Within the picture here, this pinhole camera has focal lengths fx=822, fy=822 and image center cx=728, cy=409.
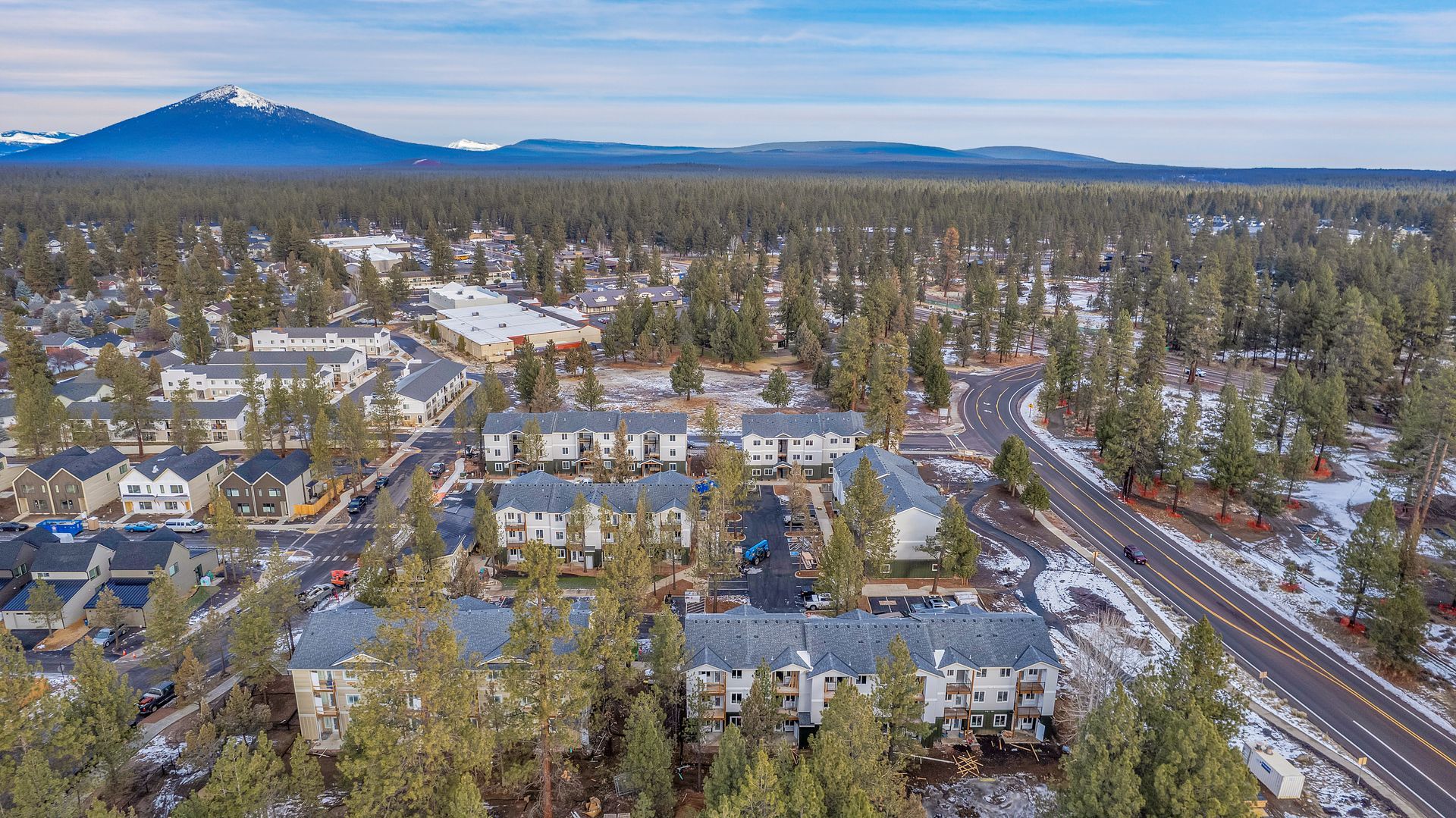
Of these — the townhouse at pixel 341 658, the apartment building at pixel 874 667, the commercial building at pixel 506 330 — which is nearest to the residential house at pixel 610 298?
the commercial building at pixel 506 330

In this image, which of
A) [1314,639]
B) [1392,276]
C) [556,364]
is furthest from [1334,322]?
[556,364]

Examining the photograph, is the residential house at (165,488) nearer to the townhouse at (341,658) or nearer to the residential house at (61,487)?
the residential house at (61,487)

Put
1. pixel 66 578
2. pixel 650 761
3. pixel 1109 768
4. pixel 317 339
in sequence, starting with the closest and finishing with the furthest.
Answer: pixel 1109 768 < pixel 650 761 < pixel 66 578 < pixel 317 339

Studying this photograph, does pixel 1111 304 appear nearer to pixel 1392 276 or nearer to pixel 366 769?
pixel 1392 276

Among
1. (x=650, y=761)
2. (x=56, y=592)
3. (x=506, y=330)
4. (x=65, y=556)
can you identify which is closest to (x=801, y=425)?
(x=650, y=761)

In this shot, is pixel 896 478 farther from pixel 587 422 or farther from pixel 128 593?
pixel 128 593
